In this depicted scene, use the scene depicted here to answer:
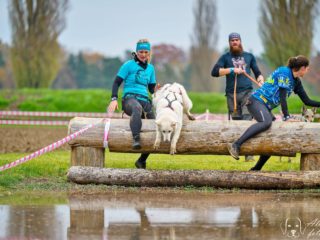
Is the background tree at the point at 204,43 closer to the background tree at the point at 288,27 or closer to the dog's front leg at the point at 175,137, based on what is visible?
the background tree at the point at 288,27

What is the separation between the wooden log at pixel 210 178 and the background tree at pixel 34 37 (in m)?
34.1

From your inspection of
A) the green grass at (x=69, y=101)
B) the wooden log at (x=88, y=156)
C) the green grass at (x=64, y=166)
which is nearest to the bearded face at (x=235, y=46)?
the green grass at (x=64, y=166)

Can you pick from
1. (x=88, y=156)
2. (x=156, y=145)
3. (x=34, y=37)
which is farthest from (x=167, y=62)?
(x=156, y=145)

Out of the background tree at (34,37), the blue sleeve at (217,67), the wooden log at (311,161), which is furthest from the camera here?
the background tree at (34,37)

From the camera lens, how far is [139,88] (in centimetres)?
1263

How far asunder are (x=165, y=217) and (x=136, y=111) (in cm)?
353

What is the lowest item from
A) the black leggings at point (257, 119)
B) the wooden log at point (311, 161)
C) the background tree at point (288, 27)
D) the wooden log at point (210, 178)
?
the wooden log at point (210, 178)

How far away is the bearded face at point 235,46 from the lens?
45.8 feet

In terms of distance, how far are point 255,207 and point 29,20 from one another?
121ft

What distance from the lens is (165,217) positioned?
8.80m

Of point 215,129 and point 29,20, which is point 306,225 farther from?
point 29,20

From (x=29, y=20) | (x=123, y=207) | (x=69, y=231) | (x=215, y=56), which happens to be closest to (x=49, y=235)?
(x=69, y=231)

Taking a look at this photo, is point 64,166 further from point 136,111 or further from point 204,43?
point 204,43

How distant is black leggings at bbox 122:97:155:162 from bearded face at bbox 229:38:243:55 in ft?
7.22
